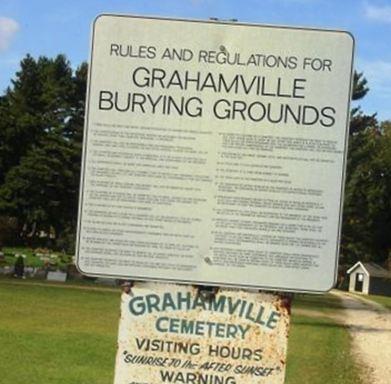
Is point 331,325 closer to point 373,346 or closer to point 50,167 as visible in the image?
point 373,346

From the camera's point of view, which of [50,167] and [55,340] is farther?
[50,167]

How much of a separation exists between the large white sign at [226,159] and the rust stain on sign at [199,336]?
140 millimetres

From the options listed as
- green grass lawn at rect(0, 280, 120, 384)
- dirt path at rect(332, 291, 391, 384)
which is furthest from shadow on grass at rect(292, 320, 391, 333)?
green grass lawn at rect(0, 280, 120, 384)

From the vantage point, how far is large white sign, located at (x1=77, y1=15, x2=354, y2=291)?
402 cm

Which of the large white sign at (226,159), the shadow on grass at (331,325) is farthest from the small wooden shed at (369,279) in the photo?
the large white sign at (226,159)

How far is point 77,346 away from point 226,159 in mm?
13244

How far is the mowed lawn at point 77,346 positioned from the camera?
1324 cm

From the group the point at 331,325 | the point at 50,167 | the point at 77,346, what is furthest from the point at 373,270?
the point at 77,346

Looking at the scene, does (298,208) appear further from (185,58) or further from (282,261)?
(185,58)

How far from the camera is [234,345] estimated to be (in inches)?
163

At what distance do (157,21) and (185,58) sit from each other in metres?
0.23

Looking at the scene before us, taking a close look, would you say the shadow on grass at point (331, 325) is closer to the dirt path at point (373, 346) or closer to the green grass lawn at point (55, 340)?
the dirt path at point (373, 346)

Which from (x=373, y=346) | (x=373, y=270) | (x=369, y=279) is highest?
(x=373, y=346)

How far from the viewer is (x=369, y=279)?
88.4m
